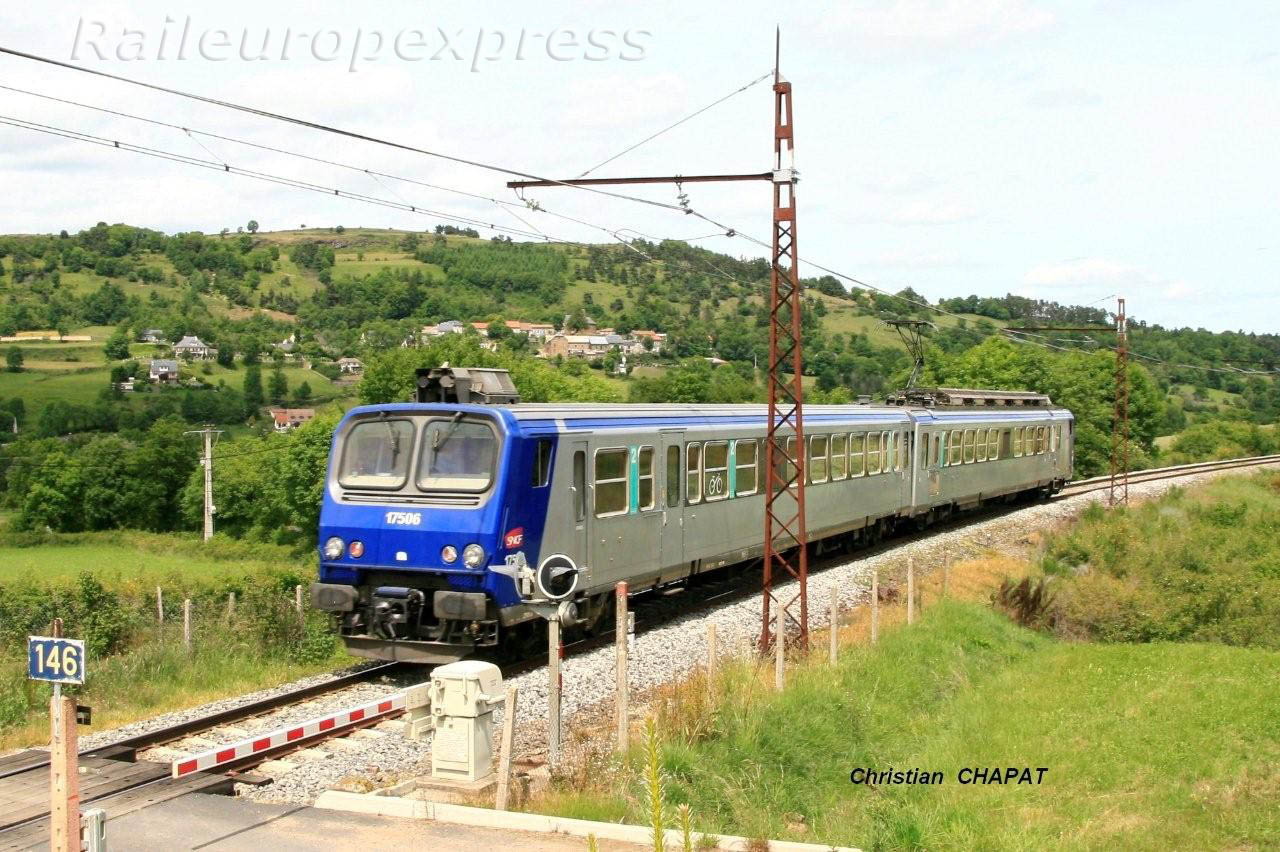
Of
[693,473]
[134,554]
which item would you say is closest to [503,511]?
[693,473]

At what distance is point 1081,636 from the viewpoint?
22031 millimetres

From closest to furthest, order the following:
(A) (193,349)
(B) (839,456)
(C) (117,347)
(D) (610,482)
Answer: (D) (610,482) < (B) (839,456) < (C) (117,347) < (A) (193,349)

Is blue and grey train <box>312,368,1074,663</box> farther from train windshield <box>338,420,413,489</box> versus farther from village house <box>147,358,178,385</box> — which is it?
village house <box>147,358,178,385</box>

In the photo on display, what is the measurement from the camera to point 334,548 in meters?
13.6

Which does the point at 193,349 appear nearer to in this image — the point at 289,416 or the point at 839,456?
the point at 289,416

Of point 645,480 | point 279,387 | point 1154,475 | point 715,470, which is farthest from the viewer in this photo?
point 279,387

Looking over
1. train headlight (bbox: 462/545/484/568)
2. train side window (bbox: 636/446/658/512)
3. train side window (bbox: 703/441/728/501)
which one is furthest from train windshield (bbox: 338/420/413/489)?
train side window (bbox: 703/441/728/501)

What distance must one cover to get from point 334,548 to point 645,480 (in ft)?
13.8

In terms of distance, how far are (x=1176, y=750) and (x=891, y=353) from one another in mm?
96022

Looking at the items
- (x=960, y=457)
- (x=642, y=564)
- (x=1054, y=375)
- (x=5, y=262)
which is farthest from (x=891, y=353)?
(x=5, y=262)

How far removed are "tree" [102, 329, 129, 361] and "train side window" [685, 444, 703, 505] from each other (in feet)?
367

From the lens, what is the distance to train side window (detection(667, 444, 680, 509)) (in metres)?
16.6

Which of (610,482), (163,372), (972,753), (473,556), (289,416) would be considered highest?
(163,372)

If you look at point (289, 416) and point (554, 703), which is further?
point (289, 416)
